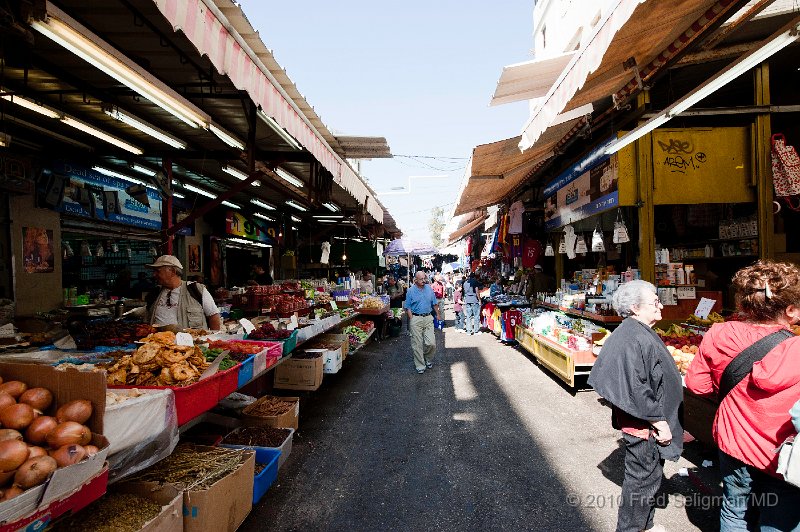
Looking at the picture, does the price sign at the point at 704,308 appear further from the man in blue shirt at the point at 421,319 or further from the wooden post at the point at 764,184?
the man in blue shirt at the point at 421,319

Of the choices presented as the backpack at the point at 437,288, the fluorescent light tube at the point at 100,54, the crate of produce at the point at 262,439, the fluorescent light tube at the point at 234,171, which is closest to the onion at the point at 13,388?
the crate of produce at the point at 262,439

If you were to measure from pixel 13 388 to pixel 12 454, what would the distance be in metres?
0.56

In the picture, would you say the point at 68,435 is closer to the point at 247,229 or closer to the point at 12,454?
the point at 12,454

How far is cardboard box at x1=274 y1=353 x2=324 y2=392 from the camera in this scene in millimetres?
6035

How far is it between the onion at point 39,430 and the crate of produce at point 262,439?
189 cm

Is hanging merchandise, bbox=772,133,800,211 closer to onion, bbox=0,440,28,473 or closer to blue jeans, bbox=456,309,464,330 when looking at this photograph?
onion, bbox=0,440,28,473

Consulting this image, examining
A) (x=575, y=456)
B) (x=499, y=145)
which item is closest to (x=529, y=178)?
(x=499, y=145)

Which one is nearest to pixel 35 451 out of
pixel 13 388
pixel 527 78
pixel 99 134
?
pixel 13 388

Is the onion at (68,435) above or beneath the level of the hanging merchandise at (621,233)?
beneath

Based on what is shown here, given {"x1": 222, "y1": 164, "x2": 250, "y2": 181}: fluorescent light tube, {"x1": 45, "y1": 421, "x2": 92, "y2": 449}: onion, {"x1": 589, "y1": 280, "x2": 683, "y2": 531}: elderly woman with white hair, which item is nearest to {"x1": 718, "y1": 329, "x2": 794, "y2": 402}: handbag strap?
{"x1": 589, "y1": 280, "x2": 683, "y2": 531}: elderly woman with white hair

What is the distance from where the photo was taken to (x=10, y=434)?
1.81 meters

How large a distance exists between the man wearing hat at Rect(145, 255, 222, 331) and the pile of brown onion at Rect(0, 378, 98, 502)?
2.67 meters

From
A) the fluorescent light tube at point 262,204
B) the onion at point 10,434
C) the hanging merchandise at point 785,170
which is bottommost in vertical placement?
the onion at point 10,434

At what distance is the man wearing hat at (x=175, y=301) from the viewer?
4.74 metres
